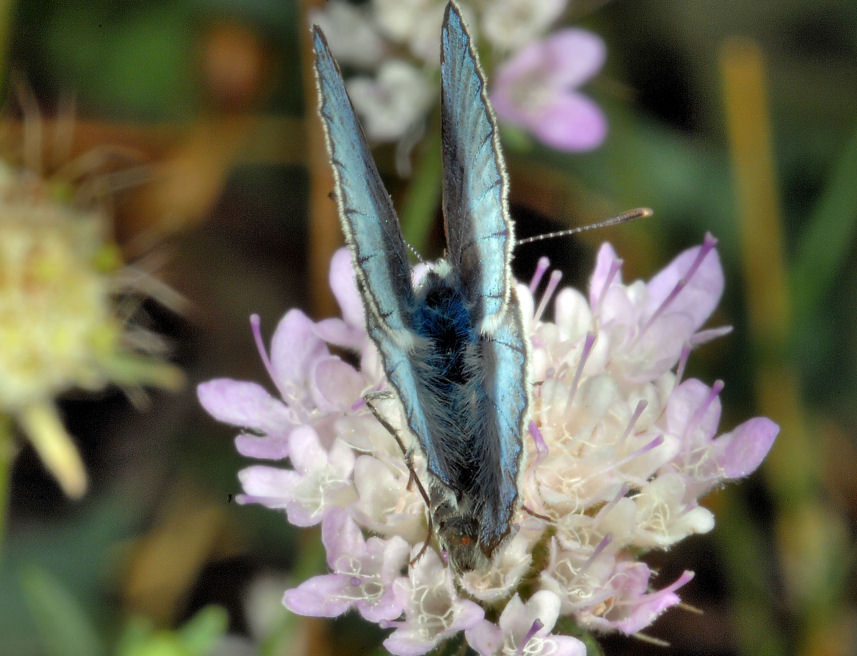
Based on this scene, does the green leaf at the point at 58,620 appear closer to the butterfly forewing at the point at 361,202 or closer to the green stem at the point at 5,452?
the green stem at the point at 5,452

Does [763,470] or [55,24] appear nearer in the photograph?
[763,470]

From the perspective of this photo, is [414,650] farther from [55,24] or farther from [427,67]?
[55,24]

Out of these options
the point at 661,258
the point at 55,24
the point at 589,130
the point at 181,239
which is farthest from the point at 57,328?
the point at 661,258

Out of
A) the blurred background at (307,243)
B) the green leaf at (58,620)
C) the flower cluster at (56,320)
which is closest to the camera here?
the green leaf at (58,620)

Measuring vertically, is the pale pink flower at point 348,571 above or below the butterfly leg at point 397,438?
below

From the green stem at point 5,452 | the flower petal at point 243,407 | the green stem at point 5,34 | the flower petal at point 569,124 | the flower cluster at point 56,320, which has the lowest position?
the green stem at point 5,452

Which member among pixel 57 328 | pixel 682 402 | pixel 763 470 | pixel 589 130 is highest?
pixel 589 130

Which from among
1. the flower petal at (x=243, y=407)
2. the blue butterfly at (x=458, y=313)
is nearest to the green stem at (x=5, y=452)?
the flower petal at (x=243, y=407)
